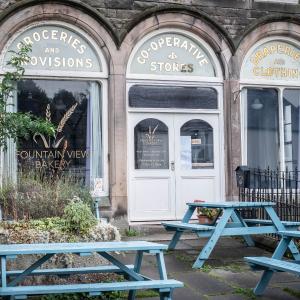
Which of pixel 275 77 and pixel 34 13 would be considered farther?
pixel 275 77

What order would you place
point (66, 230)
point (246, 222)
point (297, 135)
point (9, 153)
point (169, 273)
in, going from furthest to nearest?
point (297, 135) < point (9, 153) < point (246, 222) < point (169, 273) < point (66, 230)

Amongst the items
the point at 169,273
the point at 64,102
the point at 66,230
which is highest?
the point at 64,102

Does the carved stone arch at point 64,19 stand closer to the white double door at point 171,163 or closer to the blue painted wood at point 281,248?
the white double door at point 171,163

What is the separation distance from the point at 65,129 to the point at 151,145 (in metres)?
1.68

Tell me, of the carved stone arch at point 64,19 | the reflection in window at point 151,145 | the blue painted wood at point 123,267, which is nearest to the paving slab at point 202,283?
the blue painted wood at point 123,267

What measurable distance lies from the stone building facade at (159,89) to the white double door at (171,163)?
2 cm

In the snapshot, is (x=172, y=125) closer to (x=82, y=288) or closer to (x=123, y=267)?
(x=123, y=267)

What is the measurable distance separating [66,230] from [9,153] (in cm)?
446

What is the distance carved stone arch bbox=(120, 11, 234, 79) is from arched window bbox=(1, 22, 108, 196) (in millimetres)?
718

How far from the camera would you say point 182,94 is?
444 inches

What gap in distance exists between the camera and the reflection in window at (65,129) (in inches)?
414

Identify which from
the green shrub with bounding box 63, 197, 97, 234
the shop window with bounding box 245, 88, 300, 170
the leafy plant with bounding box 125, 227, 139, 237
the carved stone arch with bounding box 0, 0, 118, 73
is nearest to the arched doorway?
the leafy plant with bounding box 125, 227, 139, 237

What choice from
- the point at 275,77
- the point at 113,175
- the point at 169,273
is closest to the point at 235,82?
the point at 275,77

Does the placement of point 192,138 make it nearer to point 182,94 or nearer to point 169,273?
point 182,94
